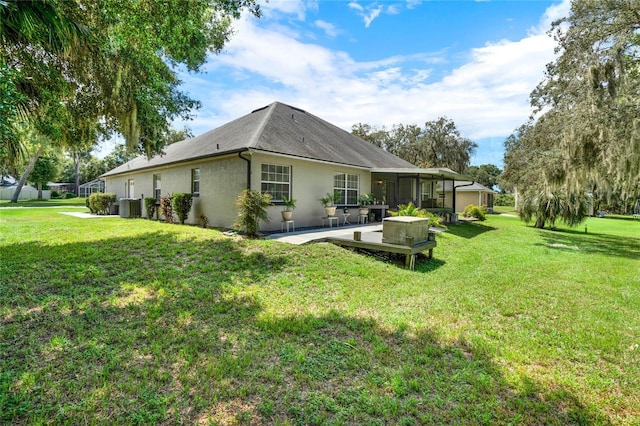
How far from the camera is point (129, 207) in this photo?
54.1 feet

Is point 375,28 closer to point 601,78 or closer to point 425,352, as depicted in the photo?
point 601,78

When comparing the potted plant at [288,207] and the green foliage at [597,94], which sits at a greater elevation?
the green foliage at [597,94]

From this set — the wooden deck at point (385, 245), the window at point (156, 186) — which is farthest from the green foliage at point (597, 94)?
the window at point (156, 186)

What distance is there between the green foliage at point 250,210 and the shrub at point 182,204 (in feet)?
13.6

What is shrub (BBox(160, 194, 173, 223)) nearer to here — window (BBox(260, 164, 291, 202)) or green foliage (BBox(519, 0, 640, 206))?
window (BBox(260, 164, 291, 202))

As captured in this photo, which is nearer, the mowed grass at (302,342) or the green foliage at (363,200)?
the mowed grass at (302,342)

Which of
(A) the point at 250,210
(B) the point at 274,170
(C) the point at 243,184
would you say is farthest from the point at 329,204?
(A) the point at 250,210

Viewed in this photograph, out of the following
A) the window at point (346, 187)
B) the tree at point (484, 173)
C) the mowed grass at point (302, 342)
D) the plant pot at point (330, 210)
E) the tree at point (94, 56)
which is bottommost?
the mowed grass at point (302, 342)

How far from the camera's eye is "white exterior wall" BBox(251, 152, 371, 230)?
10512 millimetres

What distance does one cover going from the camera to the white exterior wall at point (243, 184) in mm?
10656

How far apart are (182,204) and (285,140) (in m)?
4.83

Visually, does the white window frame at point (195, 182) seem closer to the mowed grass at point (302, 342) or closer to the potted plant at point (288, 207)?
the potted plant at point (288, 207)

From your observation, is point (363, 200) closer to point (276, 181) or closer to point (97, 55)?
point (276, 181)

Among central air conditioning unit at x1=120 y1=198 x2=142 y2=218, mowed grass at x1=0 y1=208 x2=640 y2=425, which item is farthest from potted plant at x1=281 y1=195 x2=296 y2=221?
central air conditioning unit at x1=120 y1=198 x2=142 y2=218
